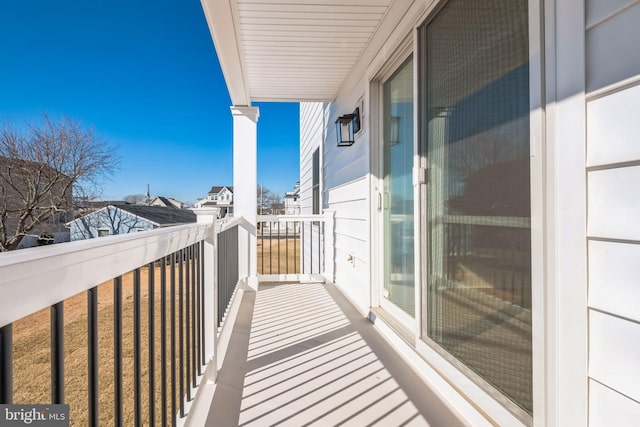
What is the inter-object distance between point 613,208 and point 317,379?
5.33 feet

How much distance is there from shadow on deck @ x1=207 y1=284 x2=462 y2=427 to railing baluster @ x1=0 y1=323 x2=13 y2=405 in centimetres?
128

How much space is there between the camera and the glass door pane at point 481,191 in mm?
1245

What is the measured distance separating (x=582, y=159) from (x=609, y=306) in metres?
0.40

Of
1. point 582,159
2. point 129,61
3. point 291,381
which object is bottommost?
point 291,381

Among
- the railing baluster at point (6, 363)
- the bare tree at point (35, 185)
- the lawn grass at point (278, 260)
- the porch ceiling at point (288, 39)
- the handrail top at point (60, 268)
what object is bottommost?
the lawn grass at point (278, 260)

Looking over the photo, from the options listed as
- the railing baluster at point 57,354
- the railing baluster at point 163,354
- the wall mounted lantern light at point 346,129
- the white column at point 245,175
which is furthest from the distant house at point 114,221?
the railing baluster at point 57,354

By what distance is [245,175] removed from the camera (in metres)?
4.06

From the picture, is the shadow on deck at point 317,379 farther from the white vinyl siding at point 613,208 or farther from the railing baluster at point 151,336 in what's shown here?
the white vinyl siding at point 613,208

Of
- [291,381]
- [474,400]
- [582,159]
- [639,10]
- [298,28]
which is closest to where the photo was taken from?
[639,10]

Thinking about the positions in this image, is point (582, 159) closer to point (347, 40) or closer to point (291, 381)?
point (291, 381)

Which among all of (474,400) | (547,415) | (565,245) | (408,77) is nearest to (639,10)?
(565,245)

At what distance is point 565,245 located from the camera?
3.34ft

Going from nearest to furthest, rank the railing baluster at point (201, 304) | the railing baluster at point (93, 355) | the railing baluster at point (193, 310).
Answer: the railing baluster at point (93, 355) → the railing baluster at point (193, 310) → the railing baluster at point (201, 304)

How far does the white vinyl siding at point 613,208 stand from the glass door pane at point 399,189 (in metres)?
1.37
